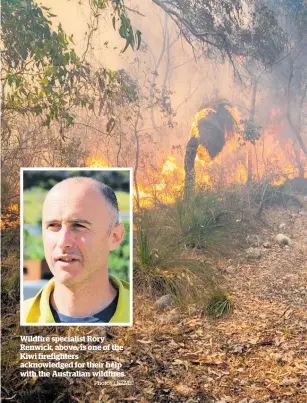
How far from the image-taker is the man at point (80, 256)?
278cm

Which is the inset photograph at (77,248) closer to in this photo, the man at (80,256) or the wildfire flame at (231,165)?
the man at (80,256)

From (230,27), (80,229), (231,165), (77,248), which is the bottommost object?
(77,248)

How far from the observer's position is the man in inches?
110

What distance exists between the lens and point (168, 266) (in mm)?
2973

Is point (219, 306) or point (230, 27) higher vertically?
point (230, 27)

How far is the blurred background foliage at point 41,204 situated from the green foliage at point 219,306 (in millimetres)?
562

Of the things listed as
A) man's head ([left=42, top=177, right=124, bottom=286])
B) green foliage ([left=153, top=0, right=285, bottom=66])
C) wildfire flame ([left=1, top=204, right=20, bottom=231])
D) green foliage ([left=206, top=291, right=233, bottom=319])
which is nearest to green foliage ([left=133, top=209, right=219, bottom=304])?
green foliage ([left=206, top=291, right=233, bottom=319])

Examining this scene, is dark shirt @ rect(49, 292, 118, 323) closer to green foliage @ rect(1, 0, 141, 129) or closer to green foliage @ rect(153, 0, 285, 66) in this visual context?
green foliage @ rect(1, 0, 141, 129)

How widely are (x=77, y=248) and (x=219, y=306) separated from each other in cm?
97

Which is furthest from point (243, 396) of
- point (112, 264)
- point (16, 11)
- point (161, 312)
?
point (16, 11)

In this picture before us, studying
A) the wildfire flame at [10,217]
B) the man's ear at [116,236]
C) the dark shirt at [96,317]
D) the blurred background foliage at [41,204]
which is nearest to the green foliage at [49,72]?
the blurred background foliage at [41,204]

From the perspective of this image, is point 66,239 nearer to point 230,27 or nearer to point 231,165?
point 231,165

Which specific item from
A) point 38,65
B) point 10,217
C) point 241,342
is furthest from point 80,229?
point 241,342

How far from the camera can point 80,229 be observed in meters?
2.78
